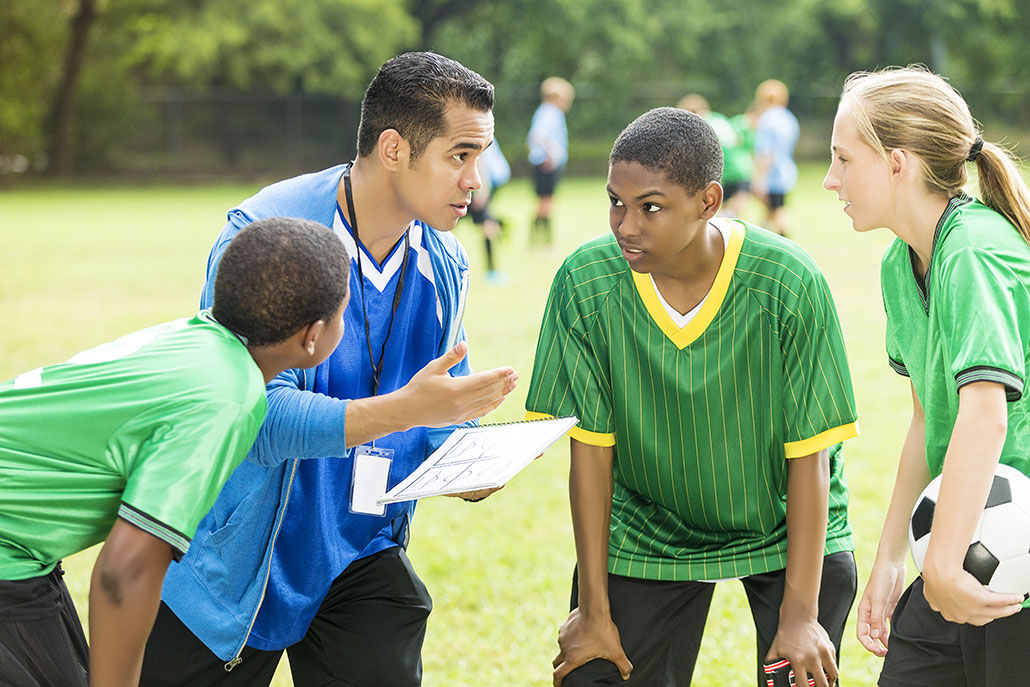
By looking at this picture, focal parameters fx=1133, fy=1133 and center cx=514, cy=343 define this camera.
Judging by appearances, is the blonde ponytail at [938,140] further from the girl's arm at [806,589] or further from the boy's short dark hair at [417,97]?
the boy's short dark hair at [417,97]

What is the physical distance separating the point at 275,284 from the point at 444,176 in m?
0.81

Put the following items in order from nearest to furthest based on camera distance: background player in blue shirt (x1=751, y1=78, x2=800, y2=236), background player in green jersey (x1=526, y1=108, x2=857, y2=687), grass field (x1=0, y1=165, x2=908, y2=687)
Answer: background player in green jersey (x1=526, y1=108, x2=857, y2=687), grass field (x1=0, y1=165, x2=908, y2=687), background player in blue shirt (x1=751, y1=78, x2=800, y2=236)

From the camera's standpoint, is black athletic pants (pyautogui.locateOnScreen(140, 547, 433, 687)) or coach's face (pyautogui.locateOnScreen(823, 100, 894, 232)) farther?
black athletic pants (pyautogui.locateOnScreen(140, 547, 433, 687))

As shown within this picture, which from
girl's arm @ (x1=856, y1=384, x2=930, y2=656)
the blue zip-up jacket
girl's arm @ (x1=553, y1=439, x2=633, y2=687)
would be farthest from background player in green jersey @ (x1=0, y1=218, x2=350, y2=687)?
girl's arm @ (x1=856, y1=384, x2=930, y2=656)

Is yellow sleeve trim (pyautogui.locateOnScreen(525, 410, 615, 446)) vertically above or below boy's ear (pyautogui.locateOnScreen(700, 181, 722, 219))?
below

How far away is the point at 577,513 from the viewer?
3.01m

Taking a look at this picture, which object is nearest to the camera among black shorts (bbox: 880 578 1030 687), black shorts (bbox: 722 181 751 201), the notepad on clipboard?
black shorts (bbox: 880 578 1030 687)

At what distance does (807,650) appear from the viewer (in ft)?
9.29

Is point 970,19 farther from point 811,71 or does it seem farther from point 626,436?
point 626,436

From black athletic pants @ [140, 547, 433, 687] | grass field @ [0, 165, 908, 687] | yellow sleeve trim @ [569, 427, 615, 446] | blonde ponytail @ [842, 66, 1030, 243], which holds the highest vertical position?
blonde ponytail @ [842, 66, 1030, 243]

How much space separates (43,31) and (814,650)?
32830 mm

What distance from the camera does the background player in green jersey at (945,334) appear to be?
2.28 metres

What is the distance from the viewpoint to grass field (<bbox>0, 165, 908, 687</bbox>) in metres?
4.29

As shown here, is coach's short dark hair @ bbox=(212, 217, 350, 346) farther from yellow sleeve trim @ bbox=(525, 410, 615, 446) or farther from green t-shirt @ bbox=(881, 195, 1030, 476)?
green t-shirt @ bbox=(881, 195, 1030, 476)
